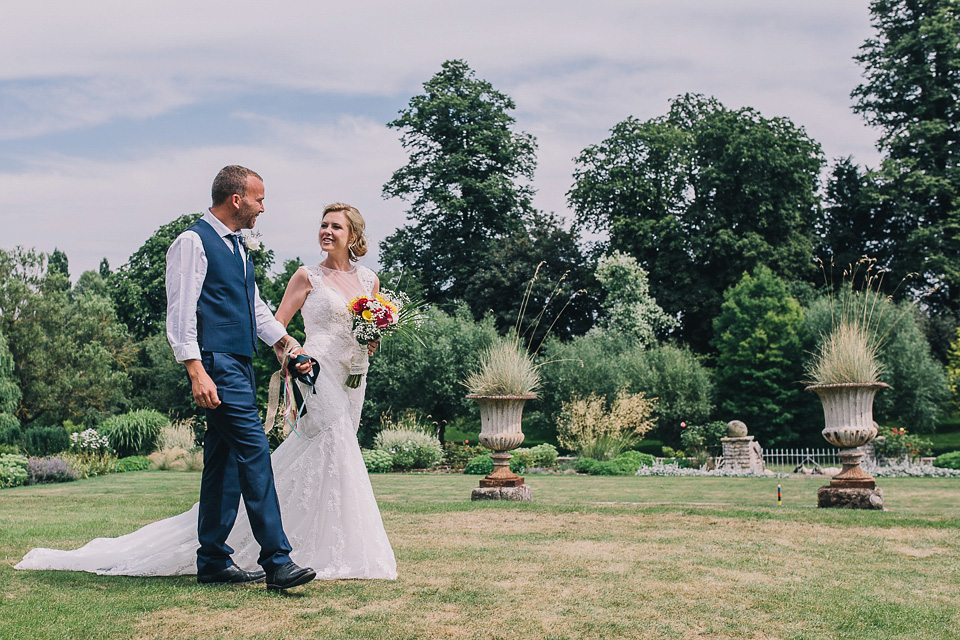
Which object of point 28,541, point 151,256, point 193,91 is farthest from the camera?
point 151,256

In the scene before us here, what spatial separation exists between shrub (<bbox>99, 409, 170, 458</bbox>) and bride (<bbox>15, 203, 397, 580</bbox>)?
20573 millimetres

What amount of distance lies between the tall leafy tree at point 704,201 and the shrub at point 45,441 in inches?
945

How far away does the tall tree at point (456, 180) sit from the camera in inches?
1635

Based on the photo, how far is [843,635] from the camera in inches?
157

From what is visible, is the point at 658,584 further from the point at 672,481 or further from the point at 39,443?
the point at 39,443

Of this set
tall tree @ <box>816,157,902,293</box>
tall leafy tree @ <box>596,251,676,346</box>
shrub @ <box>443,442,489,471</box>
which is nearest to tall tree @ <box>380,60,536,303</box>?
tall leafy tree @ <box>596,251,676,346</box>

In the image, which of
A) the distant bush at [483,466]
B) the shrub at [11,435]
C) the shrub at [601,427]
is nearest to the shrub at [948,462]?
the shrub at [601,427]

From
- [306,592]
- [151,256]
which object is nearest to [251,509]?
[306,592]

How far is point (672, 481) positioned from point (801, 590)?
43.0 ft

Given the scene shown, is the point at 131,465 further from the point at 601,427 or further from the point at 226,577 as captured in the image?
the point at 226,577

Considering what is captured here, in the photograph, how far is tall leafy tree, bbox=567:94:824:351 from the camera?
37812 millimetres

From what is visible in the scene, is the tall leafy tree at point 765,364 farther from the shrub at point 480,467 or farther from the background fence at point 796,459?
the shrub at point 480,467

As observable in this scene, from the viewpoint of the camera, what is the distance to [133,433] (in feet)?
82.0

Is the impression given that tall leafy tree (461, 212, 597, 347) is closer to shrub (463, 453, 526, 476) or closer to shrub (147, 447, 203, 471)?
shrub (463, 453, 526, 476)
